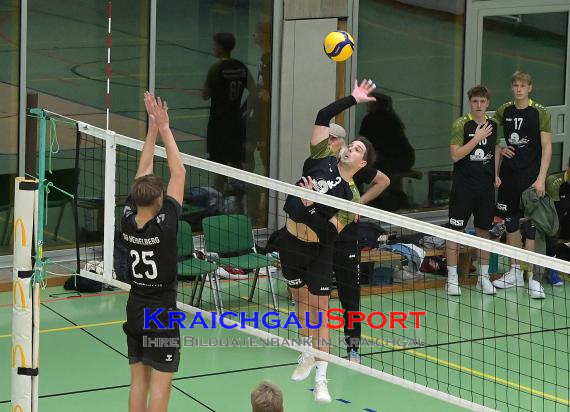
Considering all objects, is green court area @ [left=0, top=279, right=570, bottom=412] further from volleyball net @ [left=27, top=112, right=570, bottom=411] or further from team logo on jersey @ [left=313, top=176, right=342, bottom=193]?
team logo on jersey @ [left=313, top=176, right=342, bottom=193]

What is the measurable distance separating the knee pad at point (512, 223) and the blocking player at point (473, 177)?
1.23 ft

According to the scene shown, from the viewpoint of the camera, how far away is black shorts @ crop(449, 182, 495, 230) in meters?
12.6

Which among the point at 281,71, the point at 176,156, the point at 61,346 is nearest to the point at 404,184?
the point at 281,71

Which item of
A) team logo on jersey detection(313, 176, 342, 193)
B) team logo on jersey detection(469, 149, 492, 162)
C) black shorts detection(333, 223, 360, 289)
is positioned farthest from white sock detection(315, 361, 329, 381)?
team logo on jersey detection(469, 149, 492, 162)

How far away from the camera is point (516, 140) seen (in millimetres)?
13062

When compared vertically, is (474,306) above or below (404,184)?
below

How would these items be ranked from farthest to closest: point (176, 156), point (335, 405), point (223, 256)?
point (223, 256), point (335, 405), point (176, 156)

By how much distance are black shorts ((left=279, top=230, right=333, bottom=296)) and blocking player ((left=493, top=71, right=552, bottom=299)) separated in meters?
4.41

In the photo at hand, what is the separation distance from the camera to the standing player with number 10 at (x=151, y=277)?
713 centimetres

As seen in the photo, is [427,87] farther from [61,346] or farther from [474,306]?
[61,346]

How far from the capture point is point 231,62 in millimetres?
13516

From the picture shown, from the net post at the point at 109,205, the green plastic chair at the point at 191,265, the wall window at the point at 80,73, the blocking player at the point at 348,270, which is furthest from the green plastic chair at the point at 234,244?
the net post at the point at 109,205

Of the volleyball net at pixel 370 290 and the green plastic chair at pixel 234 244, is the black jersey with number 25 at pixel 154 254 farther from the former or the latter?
the green plastic chair at pixel 234 244

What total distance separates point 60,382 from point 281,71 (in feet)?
18.4
